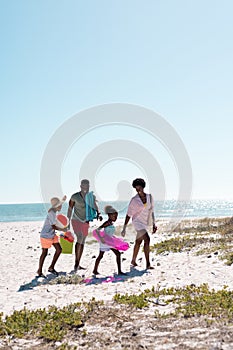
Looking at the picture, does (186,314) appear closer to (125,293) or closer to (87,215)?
(125,293)

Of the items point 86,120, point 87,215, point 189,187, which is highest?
point 86,120

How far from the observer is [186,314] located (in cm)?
659

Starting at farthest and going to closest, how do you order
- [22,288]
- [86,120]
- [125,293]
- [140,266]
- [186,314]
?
[86,120]
[140,266]
[22,288]
[125,293]
[186,314]

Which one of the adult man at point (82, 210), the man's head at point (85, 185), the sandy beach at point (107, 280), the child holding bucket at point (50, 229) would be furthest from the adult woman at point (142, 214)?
the child holding bucket at point (50, 229)

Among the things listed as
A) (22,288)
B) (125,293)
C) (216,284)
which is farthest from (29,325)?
(216,284)

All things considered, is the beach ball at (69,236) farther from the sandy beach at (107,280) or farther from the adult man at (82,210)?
the sandy beach at (107,280)

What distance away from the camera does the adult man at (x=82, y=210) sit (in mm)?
11531

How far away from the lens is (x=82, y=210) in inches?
456

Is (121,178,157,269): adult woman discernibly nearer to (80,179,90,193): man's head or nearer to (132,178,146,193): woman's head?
(132,178,146,193): woman's head

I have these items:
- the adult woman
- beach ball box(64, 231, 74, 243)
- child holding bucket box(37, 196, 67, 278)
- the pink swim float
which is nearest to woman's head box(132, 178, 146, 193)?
the adult woman

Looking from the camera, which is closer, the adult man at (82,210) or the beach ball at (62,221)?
the beach ball at (62,221)

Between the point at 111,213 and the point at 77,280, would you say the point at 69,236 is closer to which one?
the point at 77,280

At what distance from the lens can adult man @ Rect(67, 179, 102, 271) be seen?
11.5 meters

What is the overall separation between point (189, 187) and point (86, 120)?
5895 millimetres
